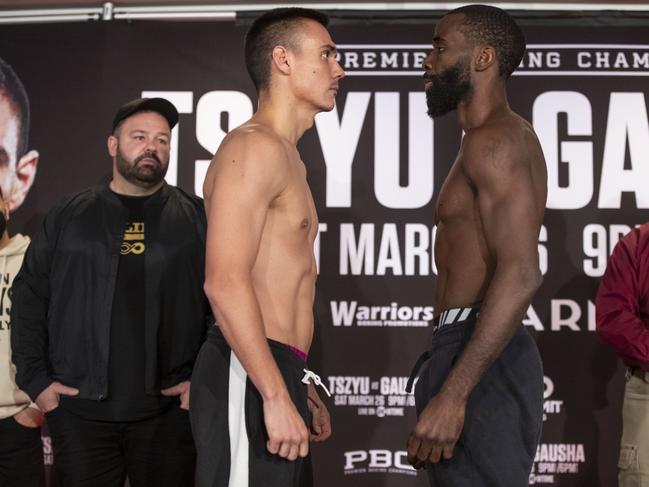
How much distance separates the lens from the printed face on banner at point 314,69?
7.43 feet

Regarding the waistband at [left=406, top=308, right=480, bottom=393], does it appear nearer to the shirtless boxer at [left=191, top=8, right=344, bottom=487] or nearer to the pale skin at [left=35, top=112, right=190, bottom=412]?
the shirtless boxer at [left=191, top=8, right=344, bottom=487]

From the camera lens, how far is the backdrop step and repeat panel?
152 inches

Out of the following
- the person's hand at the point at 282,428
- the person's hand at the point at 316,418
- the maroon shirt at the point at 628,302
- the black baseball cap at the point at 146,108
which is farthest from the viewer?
the black baseball cap at the point at 146,108

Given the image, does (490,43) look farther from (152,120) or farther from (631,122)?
(631,122)

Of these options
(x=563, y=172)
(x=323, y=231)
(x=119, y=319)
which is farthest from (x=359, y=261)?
(x=119, y=319)

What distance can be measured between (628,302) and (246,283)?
186 cm

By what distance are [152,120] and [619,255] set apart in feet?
6.30

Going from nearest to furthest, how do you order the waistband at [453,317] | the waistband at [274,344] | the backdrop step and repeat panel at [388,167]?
the waistband at [274,344] < the waistband at [453,317] < the backdrop step and repeat panel at [388,167]

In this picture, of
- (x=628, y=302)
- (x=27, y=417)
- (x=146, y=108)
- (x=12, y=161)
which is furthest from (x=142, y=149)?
(x=628, y=302)

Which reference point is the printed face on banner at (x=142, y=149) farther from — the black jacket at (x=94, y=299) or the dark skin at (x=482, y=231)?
the dark skin at (x=482, y=231)

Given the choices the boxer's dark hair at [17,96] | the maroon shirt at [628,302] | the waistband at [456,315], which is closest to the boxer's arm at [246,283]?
the waistband at [456,315]

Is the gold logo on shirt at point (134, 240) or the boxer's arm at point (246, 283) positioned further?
the gold logo on shirt at point (134, 240)

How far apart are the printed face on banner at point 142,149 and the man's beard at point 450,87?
114cm

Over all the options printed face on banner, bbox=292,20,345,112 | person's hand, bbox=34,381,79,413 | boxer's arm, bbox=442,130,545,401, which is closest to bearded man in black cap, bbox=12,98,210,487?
person's hand, bbox=34,381,79,413
